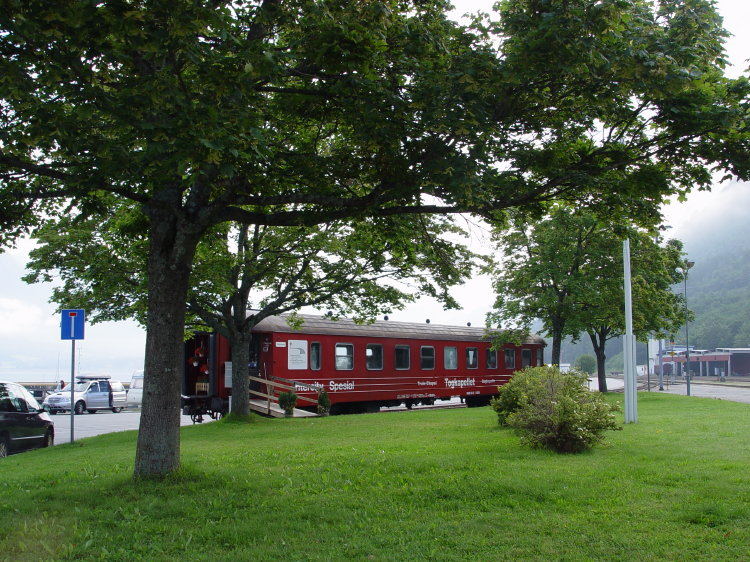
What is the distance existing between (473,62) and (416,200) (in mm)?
1971

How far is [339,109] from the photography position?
8.64 metres

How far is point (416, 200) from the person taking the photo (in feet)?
29.5

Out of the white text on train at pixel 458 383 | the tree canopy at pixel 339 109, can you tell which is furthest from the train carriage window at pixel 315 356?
the tree canopy at pixel 339 109

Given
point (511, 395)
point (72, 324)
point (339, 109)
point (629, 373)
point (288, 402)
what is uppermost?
point (339, 109)

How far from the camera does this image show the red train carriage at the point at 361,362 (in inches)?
853

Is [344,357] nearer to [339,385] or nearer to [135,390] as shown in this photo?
[339,385]

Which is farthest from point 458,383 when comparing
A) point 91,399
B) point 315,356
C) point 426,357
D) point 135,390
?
point 91,399

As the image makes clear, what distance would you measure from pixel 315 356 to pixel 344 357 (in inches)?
50.7

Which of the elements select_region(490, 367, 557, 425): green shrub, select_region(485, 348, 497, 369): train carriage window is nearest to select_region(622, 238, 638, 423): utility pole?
select_region(490, 367, 557, 425): green shrub

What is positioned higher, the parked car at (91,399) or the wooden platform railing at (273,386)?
the wooden platform railing at (273,386)

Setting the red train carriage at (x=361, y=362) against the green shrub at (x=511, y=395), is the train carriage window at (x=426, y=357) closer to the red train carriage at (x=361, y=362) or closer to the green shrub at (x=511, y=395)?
the red train carriage at (x=361, y=362)

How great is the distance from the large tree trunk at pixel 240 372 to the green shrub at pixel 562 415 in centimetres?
967

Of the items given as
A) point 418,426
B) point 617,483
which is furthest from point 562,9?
point 418,426

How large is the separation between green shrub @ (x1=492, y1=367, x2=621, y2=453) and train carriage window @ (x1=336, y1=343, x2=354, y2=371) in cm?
1264
